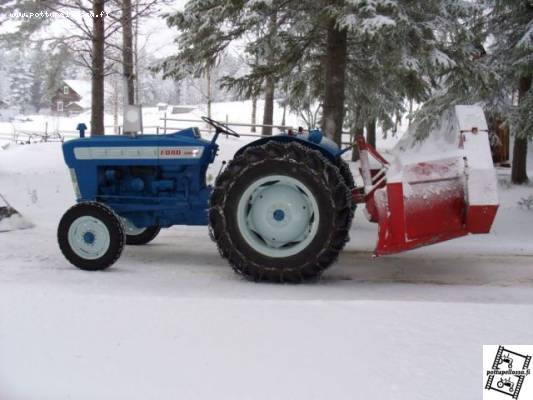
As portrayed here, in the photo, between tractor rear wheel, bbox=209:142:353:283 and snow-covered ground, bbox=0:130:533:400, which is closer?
snow-covered ground, bbox=0:130:533:400

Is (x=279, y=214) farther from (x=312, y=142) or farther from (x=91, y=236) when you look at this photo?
(x=91, y=236)

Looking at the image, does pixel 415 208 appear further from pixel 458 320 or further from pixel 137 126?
pixel 137 126

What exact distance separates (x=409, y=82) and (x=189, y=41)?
12.4 ft

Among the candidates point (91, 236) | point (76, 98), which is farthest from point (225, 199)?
point (76, 98)

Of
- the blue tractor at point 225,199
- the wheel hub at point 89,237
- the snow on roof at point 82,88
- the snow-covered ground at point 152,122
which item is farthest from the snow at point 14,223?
the snow on roof at point 82,88

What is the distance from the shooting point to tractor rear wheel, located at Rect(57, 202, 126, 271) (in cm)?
530

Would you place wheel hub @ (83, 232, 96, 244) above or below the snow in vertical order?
above

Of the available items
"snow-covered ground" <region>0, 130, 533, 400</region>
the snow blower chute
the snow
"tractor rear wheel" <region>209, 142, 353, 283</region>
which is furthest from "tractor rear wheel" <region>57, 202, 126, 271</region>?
the snow blower chute

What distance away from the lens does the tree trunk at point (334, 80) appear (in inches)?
361

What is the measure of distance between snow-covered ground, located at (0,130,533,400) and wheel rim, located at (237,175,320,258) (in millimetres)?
406

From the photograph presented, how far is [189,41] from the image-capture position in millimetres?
9391

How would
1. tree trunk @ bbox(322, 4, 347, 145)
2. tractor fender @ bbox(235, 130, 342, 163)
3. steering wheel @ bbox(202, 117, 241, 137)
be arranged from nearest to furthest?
tractor fender @ bbox(235, 130, 342, 163), steering wheel @ bbox(202, 117, 241, 137), tree trunk @ bbox(322, 4, 347, 145)

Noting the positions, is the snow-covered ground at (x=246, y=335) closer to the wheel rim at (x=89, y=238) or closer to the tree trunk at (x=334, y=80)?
the wheel rim at (x=89, y=238)

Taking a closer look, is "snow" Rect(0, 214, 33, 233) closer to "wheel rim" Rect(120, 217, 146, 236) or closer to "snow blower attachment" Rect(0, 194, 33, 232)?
"snow blower attachment" Rect(0, 194, 33, 232)
